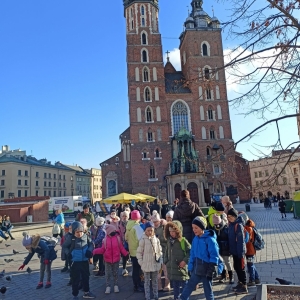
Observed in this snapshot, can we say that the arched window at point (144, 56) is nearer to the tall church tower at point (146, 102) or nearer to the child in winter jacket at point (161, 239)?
the tall church tower at point (146, 102)

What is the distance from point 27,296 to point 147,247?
8.87ft

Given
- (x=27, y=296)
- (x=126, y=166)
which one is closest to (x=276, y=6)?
(x=27, y=296)

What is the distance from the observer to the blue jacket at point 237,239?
561 centimetres

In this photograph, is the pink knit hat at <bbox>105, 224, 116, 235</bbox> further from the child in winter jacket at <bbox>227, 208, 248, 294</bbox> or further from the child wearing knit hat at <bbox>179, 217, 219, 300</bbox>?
the child in winter jacket at <bbox>227, 208, 248, 294</bbox>

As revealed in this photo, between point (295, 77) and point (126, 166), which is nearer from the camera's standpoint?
point (295, 77)

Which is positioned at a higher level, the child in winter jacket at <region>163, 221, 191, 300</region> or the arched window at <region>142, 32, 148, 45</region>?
the arched window at <region>142, 32, 148, 45</region>

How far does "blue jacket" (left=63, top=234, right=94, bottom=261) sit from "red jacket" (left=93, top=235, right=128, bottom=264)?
15.1 inches

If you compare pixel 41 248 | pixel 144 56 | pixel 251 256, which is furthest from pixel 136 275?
pixel 144 56

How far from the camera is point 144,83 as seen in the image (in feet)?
128

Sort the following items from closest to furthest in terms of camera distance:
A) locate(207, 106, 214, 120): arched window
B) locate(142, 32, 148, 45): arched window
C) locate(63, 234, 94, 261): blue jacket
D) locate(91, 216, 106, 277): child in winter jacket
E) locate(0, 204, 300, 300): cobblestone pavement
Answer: locate(63, 234, 94, 261): blue jacket
locate(0, 204, 300, 300): cobblestone pavement
locate(91, 216, 106, 277): child in winter jacket
locate(207, 106, 214, 120): arched window
locate(142, 32, 148, 45): arched window

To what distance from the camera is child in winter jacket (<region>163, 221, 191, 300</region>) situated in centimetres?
511

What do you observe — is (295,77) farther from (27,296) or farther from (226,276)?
(27,296)

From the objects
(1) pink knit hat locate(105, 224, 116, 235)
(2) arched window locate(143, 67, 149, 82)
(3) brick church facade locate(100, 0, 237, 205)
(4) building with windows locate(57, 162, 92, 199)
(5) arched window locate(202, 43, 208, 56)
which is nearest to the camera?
(1) pink knit hat locate(105, 224, 116, 235)

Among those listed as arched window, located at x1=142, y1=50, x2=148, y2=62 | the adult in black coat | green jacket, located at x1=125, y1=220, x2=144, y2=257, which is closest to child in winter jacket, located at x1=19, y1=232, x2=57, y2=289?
green jacket, located at x1=125, y1=220, x2=144, y2=257
